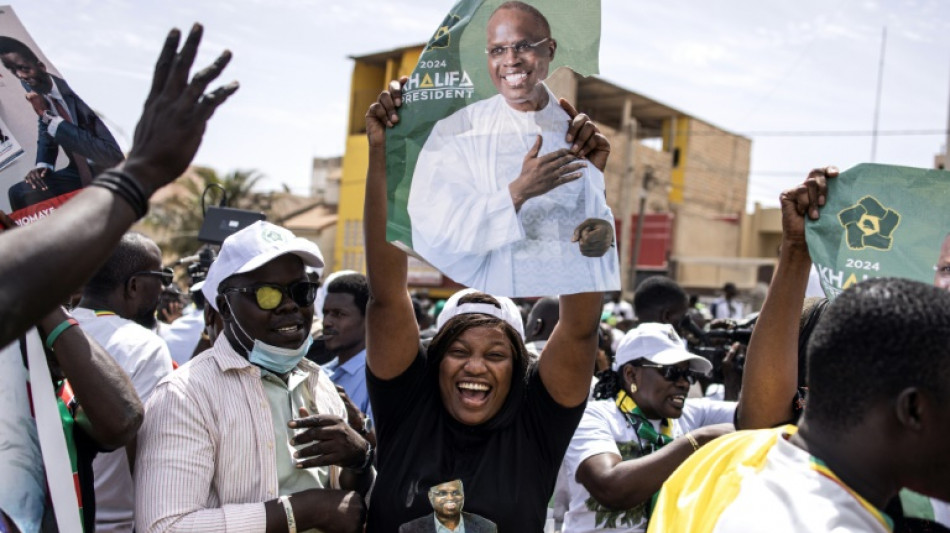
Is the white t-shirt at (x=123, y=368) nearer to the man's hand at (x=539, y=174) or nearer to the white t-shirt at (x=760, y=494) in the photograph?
the man's hand at (x=539, y=174)

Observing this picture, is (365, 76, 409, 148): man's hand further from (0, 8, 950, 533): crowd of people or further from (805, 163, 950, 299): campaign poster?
(805, 163, 950, 299): campaign poster

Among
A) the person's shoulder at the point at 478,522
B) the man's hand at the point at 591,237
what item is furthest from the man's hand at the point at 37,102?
the person's shoulder at the point at 478,522

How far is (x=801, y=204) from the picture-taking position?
253 cm

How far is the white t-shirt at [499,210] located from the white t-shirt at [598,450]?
1.18m

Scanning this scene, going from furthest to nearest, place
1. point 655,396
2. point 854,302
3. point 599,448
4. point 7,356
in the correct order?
point 655,396, point 599,448, point 7,356, point 854,302

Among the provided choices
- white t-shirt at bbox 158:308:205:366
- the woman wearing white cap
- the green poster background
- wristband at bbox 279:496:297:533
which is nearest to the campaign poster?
the woman wearing white cap

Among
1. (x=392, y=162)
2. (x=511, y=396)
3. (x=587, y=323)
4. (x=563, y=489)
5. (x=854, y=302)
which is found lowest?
(x=563, y=489)

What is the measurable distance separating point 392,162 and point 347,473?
1042 mm

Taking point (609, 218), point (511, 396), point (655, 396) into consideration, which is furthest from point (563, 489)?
point (609, 218)

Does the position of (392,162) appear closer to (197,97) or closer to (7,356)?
(197,97)

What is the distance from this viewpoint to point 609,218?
2.53 metres

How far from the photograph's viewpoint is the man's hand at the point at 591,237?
97.6 inches

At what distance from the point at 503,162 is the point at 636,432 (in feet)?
5.81

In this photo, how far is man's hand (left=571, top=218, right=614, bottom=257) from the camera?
8.13 ft
